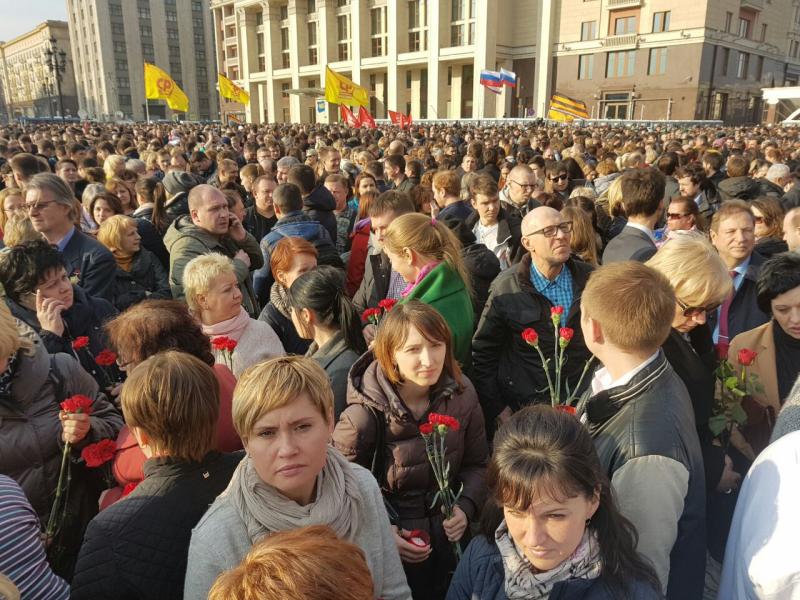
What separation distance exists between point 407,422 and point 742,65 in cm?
5356

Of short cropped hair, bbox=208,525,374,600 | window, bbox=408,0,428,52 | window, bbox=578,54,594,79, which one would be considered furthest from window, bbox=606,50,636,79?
short cropped hair, bbox=208,525,374,600

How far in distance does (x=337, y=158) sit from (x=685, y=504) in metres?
7.70

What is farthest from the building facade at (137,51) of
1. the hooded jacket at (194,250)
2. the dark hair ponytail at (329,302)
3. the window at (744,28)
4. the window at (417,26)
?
the dark hair ponytail at (329,302)

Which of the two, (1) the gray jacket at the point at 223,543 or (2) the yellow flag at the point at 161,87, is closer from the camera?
(1) the gray jacket at the point at 223,543

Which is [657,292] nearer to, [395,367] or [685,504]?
[685,504]

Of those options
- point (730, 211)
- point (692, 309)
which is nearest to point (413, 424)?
point (692, 309)

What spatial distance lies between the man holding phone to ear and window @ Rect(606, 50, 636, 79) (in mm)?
45792

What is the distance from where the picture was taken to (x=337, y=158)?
28.1ft

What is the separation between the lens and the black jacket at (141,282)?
4320 millimetres

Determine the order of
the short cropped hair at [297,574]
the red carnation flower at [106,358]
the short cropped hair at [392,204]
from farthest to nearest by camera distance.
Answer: the short cropped hair at [392,204], the red carnation flower at [106,358], the short cropped hair at [297,574]

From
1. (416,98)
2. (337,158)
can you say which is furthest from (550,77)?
(337,158)

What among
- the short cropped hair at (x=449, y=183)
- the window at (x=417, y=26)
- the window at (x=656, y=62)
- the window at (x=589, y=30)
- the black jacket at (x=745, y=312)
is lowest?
the black jacket at (x=745, y=312)

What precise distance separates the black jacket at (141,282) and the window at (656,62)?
45291 mm

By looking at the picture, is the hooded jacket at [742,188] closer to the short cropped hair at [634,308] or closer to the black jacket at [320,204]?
the black jacket at [320,204]
